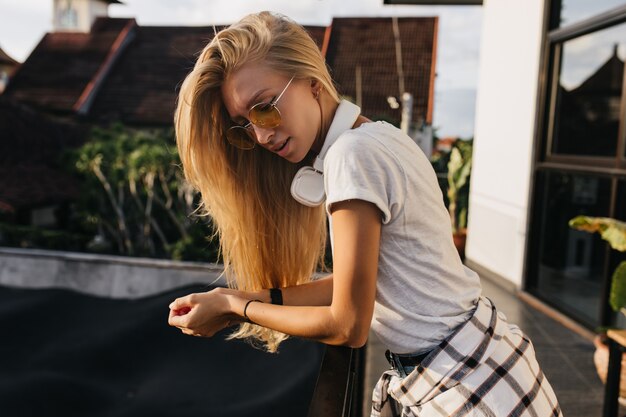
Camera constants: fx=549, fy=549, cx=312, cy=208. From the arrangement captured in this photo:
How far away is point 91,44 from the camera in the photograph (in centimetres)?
2036

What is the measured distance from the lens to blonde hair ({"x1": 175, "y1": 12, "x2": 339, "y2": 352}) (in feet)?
3.45

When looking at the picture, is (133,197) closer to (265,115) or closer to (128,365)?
(128,365)

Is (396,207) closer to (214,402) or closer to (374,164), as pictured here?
(374,164)

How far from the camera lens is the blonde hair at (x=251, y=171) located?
1.05 meters

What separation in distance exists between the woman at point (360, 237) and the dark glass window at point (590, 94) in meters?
4.04

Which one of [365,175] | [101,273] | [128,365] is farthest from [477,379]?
[101,273]

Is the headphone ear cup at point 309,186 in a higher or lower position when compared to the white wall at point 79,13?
lower

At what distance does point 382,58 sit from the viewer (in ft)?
58.6

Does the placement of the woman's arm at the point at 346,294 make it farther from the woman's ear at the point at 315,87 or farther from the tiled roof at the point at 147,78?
the tiled roof at the point at 147,78

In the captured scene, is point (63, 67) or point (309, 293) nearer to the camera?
point (309, 293)

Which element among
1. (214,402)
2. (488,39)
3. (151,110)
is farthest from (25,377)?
(151,110)

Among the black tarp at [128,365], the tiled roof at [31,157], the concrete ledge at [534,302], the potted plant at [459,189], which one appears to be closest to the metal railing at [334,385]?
the concrete ledge at [534,302]

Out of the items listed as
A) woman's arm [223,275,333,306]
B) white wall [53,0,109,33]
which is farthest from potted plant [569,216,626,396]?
white wall [53,0,109,33]

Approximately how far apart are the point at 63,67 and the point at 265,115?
70.2 feet
